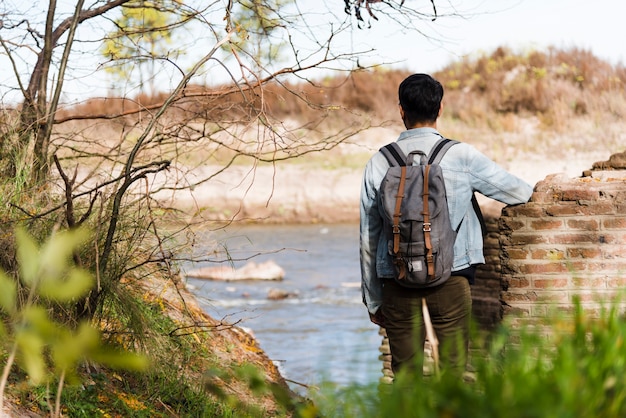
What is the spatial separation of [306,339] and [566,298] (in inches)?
247

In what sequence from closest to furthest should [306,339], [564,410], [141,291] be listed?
[564,410] < [141,291] < [306,339]

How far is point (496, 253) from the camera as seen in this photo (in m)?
7.94

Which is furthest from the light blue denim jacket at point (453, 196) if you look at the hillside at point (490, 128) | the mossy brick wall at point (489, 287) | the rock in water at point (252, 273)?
the hillside at point (490, 128)

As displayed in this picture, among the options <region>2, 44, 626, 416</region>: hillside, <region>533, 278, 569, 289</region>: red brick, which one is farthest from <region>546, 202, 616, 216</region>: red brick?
<region>2, 44, 626, 416</region>: hillside

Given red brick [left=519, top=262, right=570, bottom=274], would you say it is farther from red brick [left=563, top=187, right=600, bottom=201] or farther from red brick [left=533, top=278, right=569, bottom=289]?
red brick [left=563, top=187, right=600, bottom=201]

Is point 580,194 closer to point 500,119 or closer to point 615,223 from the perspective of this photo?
point 615,223

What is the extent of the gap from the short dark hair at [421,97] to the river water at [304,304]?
1818 millimetres

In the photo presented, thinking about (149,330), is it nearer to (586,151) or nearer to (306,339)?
(306,339)

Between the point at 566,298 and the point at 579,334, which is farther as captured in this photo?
the point at 566,298

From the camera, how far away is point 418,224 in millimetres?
3588

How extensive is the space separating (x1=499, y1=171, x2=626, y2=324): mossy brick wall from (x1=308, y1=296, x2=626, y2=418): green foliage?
10.3 ft

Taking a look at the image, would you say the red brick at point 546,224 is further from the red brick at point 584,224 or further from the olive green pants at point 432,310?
the olive green pants at point 432,310

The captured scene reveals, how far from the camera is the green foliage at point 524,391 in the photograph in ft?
5.89

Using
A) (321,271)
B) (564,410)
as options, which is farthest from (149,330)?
(321,271)
